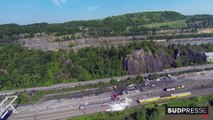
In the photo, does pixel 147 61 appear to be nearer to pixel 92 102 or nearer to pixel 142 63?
pixel 142 63

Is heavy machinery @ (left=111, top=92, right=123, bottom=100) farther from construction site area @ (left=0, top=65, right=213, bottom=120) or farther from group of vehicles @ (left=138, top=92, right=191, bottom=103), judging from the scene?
group of vehicles @ (left=138, top=92, right=191, bottom=103)

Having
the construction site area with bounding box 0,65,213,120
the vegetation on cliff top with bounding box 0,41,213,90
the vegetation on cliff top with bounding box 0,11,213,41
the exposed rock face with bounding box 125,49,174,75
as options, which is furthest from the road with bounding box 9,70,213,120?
the vegetation on cliff top with bounding box 0,11,213,41

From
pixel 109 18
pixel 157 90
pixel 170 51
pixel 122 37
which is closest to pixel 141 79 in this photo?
pixel 157 90

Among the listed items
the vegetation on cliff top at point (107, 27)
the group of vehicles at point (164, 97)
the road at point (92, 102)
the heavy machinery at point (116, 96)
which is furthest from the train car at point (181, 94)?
the vegetation on cliff top at point (107, 27)

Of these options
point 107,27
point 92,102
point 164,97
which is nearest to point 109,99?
point 92,102

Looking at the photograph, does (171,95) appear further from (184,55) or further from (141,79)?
(184,55)

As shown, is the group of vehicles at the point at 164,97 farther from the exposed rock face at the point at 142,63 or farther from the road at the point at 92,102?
the exposed rock face at the point at 142,63

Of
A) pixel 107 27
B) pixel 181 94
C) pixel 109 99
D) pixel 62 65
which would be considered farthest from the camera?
pixel 107 27
